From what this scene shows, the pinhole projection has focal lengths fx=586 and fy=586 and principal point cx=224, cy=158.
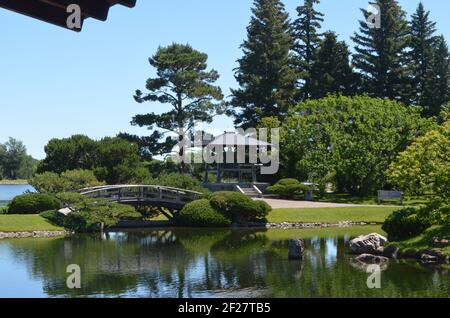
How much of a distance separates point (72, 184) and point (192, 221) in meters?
7.72

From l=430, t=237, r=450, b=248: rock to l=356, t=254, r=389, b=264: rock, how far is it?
7.27 ft

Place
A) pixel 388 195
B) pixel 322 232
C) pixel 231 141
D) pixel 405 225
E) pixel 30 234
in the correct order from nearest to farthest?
1. pixel 405 225
2. pixel 30 234
3. pixel 322 232
4. pixel 388 195
5. pixel 231 141

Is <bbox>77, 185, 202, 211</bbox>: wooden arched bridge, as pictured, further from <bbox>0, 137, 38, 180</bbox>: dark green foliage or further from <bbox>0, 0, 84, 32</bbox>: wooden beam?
<bbox>0, 137, 38, 180</bbox>: dark green foliage

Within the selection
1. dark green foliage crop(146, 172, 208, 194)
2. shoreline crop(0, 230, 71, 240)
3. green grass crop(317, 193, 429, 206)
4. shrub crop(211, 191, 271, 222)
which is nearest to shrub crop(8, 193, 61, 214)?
shoreline crop(0, 230, 71, 240)

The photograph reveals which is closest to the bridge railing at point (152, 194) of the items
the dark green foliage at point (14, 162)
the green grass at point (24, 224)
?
the green grass at point (24, 224)

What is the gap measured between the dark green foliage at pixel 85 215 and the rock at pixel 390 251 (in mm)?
15900

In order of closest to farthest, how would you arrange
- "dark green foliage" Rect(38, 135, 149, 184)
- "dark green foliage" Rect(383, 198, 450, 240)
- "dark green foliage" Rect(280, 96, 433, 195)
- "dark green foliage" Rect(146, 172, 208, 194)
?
"dark green foliage" Rect(383, 198, 450, 240), "dark green foliage" Rect(146, 172, 208, 194), "dark green foliage" Rect(38, 135, 149, 184), "dark green foliage" Rect(280, 96, 433, 195)

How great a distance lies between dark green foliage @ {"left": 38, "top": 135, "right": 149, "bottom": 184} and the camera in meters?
44.4

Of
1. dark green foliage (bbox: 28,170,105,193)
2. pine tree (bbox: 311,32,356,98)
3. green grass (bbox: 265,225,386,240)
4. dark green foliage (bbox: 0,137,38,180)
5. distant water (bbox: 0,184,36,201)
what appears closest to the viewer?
green grass (bbox: 265,225,386,240)

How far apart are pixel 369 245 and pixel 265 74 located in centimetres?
4198

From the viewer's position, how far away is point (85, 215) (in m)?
32.7

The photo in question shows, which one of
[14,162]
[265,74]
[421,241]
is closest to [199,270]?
[421,241]

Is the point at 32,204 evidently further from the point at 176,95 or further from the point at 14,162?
the point at 14,162

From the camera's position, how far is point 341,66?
63.1 meters
